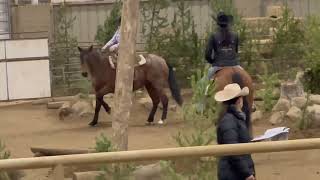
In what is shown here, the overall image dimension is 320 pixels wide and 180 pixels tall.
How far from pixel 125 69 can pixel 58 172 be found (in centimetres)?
543

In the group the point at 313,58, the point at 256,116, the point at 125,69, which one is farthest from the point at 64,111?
the point at 125,69

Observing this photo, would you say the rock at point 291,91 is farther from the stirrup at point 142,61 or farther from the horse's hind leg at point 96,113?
the horse's hind leg at point 96,113

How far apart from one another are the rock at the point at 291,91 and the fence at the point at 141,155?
9.33m

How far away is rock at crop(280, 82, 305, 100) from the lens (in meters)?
14.5

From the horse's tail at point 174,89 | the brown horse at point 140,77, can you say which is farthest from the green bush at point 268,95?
the brown horse at point 140,77

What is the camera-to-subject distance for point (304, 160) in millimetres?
6094

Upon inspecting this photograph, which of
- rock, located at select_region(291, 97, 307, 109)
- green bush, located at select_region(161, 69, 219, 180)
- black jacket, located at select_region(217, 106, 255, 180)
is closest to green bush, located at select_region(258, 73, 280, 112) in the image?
rock, located at select_region(291, 97, 307, 109)

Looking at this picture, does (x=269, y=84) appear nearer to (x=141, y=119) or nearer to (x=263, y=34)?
(x=141, y=119)

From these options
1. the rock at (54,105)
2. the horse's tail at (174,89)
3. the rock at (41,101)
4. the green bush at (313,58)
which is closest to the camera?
the green bush at (313,58)

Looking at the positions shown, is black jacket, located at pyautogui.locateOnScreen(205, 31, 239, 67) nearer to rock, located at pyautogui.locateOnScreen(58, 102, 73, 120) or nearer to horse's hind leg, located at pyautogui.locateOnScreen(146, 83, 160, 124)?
horse's hind leg, located at pyautogui.locateOnScreen(146, 83, 160, 124)

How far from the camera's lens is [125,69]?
10.3 metres

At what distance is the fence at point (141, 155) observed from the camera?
16.0ft

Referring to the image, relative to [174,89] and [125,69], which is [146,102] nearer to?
[174,89]

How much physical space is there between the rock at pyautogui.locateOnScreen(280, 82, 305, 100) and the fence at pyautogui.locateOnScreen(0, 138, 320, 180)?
30.6 ft
